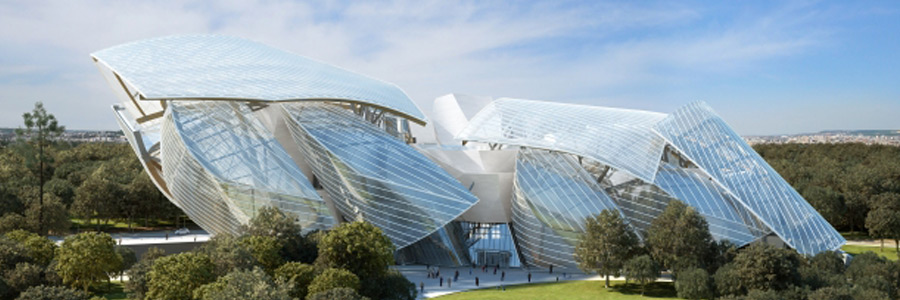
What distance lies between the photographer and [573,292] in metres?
42.2

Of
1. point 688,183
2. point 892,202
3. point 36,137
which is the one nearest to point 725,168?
point 688,183

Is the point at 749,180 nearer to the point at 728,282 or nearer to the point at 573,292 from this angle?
the point at 728,282

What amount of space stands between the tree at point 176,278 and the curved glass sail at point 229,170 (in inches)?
629

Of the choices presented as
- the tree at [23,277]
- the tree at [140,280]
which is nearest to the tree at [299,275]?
the tree at [140,280]

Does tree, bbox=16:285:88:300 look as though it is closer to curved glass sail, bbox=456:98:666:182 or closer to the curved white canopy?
the curved white canopy

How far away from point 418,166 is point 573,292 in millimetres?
15535

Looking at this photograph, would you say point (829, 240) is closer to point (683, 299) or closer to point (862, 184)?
point (683, 299)

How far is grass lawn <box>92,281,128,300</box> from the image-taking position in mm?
39844

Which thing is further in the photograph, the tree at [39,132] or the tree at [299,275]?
the tree at [39,132]

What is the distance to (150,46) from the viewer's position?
174 ft

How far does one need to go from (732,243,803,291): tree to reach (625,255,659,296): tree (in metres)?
5.32

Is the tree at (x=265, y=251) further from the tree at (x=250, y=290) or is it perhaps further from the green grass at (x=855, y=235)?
the green grass at (x=855, y=235)

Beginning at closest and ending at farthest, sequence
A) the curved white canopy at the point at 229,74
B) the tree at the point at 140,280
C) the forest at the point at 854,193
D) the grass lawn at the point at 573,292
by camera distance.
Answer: the tree at the point at 140,280
the grass lawn at the point at 573,292
the curved white canopy at the point at 229,74
the forest at the point at 854,193

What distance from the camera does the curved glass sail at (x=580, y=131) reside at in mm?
49406
